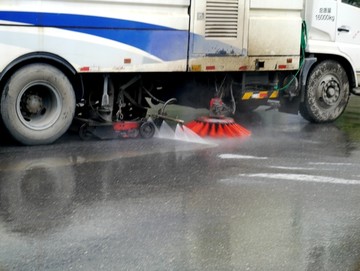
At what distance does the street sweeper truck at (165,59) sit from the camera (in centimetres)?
738

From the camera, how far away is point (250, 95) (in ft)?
30.3

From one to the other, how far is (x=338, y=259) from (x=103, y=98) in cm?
437

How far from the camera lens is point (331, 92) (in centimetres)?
1005

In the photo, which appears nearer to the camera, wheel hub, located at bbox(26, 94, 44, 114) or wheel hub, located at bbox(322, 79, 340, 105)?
wheel hub, located at bbox(26, 94, 44, 114)

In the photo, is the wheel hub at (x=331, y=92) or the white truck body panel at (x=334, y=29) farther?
the wheel hub at (x=331, y=92)

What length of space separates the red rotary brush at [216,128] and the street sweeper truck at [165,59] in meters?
0.05

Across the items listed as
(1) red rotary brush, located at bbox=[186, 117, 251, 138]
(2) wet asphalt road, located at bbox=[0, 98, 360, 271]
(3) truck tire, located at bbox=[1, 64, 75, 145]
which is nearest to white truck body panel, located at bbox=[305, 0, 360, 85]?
(1) red rotary brush, located at bbox=[186, 117, 251, 138]

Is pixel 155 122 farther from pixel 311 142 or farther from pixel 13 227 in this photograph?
pixel 13 227

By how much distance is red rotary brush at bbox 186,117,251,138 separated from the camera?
344 inches

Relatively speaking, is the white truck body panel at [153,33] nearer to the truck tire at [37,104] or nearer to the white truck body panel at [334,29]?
the truck tire at [37,104]

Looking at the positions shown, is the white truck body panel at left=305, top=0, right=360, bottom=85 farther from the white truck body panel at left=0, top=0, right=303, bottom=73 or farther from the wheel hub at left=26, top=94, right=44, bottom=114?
the wheel hub at left=26, top=94, right=44, bottom=114

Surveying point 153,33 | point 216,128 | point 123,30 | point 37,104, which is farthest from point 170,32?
point 37,104

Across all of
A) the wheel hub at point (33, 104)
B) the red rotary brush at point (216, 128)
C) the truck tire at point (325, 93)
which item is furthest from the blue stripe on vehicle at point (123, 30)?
the truck tire at point (325, 93)

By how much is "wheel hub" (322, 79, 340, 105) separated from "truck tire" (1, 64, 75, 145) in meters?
4.07
